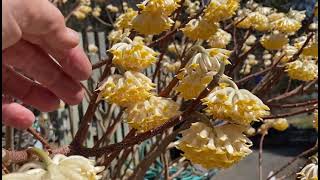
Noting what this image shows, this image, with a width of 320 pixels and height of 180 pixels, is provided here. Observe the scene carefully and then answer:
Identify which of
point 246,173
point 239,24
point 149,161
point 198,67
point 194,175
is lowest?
point 246,173

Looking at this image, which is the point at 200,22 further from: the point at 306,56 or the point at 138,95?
the point at 138,95

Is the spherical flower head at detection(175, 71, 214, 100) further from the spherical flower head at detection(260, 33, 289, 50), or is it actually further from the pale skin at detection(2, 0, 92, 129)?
the spherical flower head at detection(260, 33, 289, 50)

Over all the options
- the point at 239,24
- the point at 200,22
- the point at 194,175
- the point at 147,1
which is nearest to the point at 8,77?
the point at 147,1

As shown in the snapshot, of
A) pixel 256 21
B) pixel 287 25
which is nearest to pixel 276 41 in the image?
pixel 287 25

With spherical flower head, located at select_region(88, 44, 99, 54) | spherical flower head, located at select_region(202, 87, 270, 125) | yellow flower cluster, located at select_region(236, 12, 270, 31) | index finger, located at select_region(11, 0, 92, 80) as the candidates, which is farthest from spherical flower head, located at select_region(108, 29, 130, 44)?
spherical flower head, located at select_region(88, 44, 99, 54)

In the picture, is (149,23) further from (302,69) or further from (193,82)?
(302,69)
